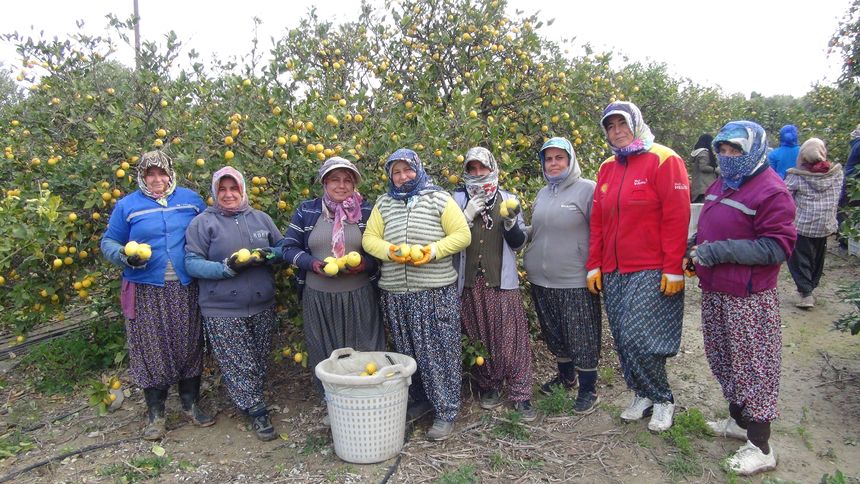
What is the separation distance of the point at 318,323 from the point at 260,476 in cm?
85

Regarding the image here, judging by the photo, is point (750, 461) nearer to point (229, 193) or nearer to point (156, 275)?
point (229, 193)

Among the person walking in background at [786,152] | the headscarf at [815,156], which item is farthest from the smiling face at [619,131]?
the person walking in background at [786,152]

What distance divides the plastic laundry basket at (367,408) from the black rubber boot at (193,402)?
101cm

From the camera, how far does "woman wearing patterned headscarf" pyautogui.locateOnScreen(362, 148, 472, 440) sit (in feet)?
10.1

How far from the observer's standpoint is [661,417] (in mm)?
3217

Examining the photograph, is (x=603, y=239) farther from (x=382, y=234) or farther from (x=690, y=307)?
(x=690, y=307)

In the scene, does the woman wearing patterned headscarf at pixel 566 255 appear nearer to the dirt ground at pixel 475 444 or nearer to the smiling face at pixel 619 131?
the smiling face at pixel 619 131

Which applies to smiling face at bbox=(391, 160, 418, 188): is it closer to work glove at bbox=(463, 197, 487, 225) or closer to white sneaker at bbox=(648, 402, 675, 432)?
work glove at bbox=(463, 197, 487, 225)

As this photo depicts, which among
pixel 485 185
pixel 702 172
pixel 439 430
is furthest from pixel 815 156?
pixel 439 430

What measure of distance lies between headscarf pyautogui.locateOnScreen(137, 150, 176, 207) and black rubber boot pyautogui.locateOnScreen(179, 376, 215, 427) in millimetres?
1133

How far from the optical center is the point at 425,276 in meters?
3.12

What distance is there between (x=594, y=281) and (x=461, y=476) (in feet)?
4.16

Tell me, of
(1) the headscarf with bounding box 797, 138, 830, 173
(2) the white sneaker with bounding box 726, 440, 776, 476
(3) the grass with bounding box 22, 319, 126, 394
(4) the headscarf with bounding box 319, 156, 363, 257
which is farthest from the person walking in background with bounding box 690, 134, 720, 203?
(3) the grass with bounding box 22, 319, 126, 394

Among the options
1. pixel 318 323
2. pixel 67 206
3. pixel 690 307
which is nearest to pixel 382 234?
pixel 318 323
